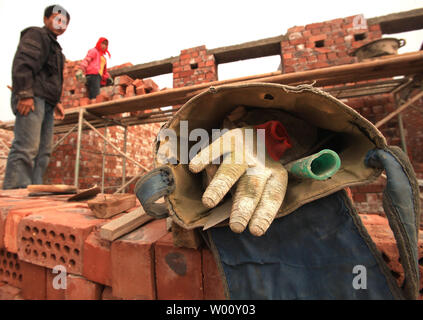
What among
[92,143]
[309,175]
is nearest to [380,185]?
[309,175]

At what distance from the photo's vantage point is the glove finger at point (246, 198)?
1.67 feet

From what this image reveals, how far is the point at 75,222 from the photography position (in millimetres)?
1056

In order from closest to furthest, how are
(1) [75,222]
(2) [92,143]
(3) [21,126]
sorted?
(1) [75,222] < (3) [21,126] < (2) [92,143]

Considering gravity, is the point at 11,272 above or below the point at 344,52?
below

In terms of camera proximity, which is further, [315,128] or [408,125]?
[408,125]

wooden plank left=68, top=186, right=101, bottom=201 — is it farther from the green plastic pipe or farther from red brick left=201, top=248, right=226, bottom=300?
the green plastic pipe

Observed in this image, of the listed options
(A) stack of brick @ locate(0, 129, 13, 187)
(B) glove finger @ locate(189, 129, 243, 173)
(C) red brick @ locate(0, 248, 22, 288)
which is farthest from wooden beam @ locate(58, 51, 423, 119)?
(A) stack of brick @ locate(0, 129, 13, 187)

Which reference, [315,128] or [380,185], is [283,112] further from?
[380,185]

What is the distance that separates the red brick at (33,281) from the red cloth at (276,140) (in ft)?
4.23

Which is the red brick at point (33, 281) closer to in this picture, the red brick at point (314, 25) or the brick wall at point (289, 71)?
the brick wall at point (289, 71)

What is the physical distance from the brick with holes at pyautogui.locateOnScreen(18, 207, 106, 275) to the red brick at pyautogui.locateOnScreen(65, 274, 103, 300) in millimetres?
37

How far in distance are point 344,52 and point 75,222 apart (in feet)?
15.8

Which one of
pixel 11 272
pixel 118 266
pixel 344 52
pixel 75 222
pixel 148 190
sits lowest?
pixel 11 272

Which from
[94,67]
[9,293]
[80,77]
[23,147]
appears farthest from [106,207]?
[80,77]
